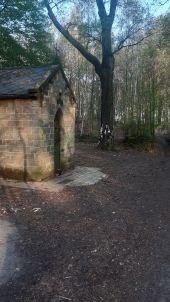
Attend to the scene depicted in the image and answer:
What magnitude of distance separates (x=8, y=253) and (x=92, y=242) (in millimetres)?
1738

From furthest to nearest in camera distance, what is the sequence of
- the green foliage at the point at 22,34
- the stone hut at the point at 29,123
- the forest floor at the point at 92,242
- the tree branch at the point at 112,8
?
the green foliage at the point at 22,34 < the tree branch at the point at 112,8 < the stone hut at the point at 29,123 < the forest floor at the point at 92,242

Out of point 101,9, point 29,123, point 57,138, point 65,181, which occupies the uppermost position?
point 101,9

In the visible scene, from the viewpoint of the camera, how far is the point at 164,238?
8.07m

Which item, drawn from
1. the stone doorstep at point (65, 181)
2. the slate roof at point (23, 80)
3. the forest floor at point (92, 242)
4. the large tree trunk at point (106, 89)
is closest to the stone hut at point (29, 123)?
the slate roof at point (23, 80)

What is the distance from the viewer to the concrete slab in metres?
6.33

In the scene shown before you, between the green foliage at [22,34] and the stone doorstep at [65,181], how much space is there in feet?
44.9

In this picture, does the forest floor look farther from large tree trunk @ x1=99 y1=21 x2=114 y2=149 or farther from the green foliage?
the green foliage

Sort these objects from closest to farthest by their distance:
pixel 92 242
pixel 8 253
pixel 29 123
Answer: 1. pixel 8 253
2. pixel 92 242
3. pixel 29 123

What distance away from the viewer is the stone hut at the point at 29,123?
44.1 ft

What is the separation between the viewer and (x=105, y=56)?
22641 mm

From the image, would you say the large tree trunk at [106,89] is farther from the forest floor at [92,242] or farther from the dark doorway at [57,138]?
the forest floor at [92,242]

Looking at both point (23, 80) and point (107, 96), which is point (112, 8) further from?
point (23, 80)

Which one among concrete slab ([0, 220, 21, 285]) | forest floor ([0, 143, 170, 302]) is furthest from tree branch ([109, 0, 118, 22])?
concrete slab ([0, 220, 21, 285])

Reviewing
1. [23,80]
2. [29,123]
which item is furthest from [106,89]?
[29,123]
